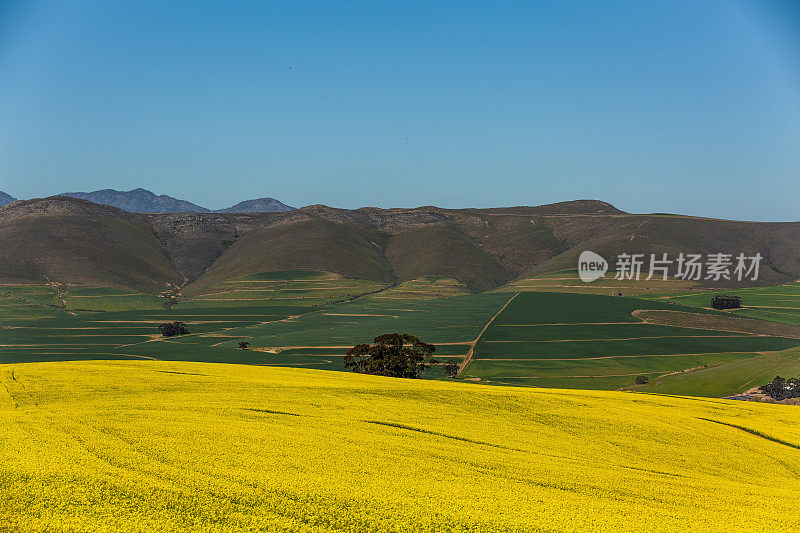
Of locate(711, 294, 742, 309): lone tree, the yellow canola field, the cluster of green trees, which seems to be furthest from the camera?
locate(711, 294, 742, 309): lone tree

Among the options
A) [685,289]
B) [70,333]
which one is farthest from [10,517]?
[685,289]

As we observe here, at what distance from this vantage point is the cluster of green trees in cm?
6461

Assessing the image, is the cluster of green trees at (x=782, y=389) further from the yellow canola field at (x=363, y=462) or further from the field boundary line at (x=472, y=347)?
the yellow canola field at (x=363, y=462)

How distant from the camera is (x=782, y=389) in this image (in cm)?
6644

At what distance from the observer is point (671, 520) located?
11.2 m

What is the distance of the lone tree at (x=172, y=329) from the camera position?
127 metres

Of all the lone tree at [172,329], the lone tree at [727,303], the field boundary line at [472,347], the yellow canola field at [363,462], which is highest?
the lone tree at [727,303]

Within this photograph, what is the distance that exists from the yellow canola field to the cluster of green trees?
48.2 m

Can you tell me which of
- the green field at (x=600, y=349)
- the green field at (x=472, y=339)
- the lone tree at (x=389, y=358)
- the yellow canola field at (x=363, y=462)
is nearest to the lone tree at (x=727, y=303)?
the green field at (x=472, y=339)

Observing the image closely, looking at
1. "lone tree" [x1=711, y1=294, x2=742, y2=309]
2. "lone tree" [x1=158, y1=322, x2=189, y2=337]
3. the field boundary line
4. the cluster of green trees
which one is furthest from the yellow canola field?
"lone tree" [x1=711, y1=294, x2=742, y2=309]

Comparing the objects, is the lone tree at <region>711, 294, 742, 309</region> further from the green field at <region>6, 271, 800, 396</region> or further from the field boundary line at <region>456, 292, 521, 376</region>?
the field boundary line at <region>456, 292, 521, 376</region>

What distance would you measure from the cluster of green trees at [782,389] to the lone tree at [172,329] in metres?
111

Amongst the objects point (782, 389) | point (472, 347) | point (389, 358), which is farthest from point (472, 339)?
point (389, 358)

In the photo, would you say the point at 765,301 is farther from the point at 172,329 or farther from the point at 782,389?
the point at 172,329
